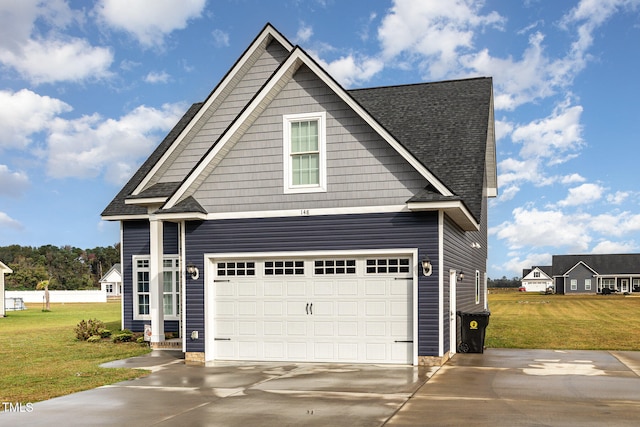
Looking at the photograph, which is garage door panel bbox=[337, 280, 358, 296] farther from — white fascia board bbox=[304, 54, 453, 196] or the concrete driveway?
white fascia board bbox=[304, 54, 453, 196]

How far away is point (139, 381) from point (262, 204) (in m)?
4.89

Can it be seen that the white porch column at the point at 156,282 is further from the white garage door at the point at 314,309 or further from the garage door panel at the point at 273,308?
the garage door panel at the point at 273,308

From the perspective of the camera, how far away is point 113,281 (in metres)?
86.4

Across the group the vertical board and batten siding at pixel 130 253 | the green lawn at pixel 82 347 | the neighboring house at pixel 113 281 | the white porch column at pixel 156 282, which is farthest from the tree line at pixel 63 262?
the white porch column at pixel 156 282

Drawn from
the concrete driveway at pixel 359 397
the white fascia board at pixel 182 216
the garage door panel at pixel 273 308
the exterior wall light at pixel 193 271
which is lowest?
the concrete driveway at pixel 359 397

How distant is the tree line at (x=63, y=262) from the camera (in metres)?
87.4

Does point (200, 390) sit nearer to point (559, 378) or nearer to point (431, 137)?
point (559, 378)

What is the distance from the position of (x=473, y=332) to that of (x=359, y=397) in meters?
7.06

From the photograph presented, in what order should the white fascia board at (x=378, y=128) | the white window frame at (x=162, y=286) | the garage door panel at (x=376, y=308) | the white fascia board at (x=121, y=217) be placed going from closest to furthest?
the white fascia board at (x=378, y=128)
the garage door panel at (x=376, y=308)
the white window frame at (x=162, y=286)
the white fascia board at (x=121, y=217)

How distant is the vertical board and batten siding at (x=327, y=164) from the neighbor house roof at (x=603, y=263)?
81.6 meters

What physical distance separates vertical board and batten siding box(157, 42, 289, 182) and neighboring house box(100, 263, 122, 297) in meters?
71.6

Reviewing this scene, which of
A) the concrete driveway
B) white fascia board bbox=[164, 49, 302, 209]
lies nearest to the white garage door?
→ the concrete driveway

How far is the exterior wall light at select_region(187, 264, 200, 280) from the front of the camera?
15.2 m

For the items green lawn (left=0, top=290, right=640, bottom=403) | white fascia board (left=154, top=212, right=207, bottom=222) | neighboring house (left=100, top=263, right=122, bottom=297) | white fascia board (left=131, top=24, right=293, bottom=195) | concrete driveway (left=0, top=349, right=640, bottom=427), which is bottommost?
neighboring house (left=100, top=263, right=122, bottom=297)
